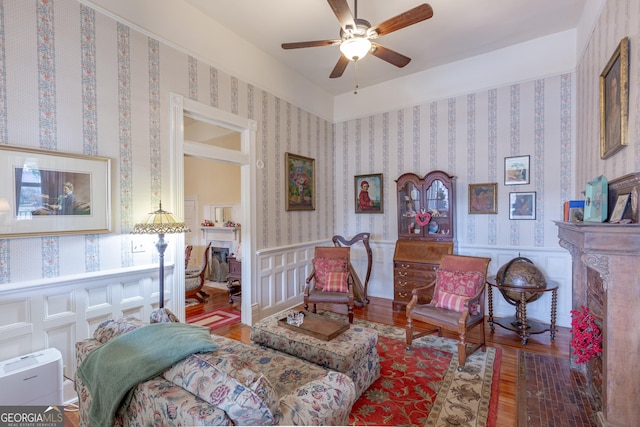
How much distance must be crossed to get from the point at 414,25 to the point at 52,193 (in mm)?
4382

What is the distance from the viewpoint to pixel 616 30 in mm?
2506

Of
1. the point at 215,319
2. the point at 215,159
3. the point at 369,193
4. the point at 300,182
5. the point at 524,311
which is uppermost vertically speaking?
the point at 215,159

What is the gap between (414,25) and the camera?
12.7 feet

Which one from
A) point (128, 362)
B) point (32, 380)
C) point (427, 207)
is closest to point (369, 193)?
point (427, 207)

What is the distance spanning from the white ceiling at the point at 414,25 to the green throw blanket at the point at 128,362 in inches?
143

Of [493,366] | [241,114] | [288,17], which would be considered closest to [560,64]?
[288,17]

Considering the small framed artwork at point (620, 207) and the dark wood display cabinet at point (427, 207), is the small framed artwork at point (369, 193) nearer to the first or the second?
the dark wood display cabinet at point (427, 207)

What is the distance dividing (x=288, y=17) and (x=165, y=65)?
1.60 metres

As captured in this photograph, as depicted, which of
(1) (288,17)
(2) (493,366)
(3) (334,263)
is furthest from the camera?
(3) (334,263)

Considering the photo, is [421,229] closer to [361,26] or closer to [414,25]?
[414,25]

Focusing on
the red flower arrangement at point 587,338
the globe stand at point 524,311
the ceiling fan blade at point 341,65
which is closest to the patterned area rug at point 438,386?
the globe stand at point 524,311

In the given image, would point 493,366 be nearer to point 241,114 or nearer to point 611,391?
point 611,391

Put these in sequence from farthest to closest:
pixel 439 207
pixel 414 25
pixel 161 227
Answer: pixel 439 207, pixel 414 25, pixel 161 227

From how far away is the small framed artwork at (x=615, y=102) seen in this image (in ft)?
7.20
